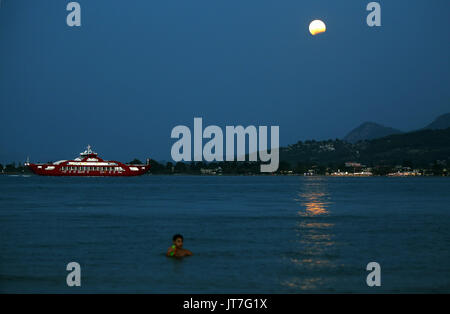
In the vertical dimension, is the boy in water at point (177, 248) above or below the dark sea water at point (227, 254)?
above

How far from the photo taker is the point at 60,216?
48.2 meters

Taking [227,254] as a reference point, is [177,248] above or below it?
above

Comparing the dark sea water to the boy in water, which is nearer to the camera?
the dark sea water

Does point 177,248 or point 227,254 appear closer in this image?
point 177,248

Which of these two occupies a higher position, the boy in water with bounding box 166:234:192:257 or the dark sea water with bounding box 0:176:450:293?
the boy in water with bounding box 166:234:192:257

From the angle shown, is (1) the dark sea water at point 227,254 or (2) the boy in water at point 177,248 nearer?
(1) the dark sea water at point 227,254

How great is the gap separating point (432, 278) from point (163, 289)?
9.41 metres

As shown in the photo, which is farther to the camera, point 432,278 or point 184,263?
point 184,263

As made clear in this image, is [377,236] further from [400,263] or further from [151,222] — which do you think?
[151,222]

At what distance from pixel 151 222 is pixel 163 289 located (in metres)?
24.8
